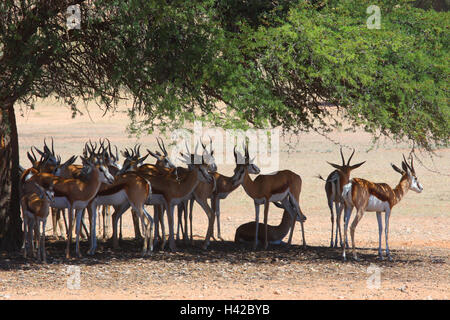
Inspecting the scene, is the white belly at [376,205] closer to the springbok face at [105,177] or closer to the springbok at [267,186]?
the springbok at [267,186]

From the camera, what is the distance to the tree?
11.9 m

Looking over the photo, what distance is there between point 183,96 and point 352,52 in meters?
2.88

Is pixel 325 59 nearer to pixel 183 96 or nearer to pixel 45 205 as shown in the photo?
pixel 183 96

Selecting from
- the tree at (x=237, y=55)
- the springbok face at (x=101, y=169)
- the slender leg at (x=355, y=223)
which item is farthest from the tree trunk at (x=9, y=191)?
the slender leg at (x=355, y=223)

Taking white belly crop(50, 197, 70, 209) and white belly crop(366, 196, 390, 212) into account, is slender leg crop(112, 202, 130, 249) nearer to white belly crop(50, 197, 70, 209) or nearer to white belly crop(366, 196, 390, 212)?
white belly crop(50, 197, 70, 209)

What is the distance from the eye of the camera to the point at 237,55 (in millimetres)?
12258

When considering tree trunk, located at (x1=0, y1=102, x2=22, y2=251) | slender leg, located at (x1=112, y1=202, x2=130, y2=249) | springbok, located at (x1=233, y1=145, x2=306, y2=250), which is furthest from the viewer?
springbok, located at (x1=233, y1=145, x2=306, y2=250)

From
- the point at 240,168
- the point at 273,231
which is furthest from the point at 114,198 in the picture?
the point at 273,231

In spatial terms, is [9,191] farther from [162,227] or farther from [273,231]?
[273,231]

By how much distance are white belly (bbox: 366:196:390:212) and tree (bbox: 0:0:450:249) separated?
1276 mm

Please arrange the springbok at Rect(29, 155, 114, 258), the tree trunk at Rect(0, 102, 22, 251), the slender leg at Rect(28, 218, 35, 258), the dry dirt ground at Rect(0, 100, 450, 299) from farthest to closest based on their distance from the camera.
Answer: the tree trunk at Rect(0, 102, 22, 251), the springbok at Rect(29, 155, 114, 258), the slender leg at Rect(28, 218, 35, 258), the dry dirt ground at Rect(0, 100, 450, 299)

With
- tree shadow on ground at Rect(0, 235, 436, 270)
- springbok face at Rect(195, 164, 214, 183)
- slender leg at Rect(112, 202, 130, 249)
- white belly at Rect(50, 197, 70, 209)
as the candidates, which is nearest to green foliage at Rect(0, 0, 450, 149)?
springbok face at Rect(195, 164, 214, 183)

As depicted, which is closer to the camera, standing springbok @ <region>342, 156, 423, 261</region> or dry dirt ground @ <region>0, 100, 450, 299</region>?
dry dirt ground @ <region>0, 100, 450, 299</region>

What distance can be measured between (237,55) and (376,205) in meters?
3.64
